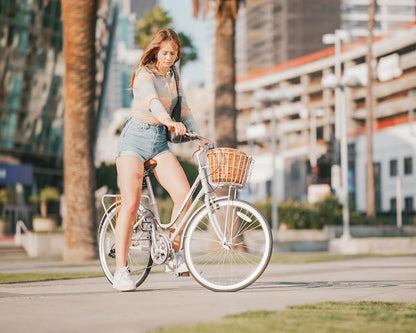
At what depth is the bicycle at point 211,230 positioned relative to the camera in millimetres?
6297

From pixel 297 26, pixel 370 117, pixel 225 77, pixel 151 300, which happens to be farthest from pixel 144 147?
pixel 297 26

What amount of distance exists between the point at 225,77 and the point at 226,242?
11964 mm

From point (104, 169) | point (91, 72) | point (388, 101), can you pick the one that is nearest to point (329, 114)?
point (388, 101)

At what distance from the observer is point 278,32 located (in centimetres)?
17100

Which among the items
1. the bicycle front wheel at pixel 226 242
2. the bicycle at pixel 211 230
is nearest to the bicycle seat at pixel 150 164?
the bicycle at pixel 211 230

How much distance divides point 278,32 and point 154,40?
16687 cm

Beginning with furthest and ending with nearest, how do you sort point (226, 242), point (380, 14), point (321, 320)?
point (380, 14), point (226, 242), point (321, 320)

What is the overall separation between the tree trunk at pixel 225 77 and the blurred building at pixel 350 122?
35.4 meters

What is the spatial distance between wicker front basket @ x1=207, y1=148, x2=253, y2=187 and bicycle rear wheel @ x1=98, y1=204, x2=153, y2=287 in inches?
39.3

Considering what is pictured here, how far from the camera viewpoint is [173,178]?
270 inches

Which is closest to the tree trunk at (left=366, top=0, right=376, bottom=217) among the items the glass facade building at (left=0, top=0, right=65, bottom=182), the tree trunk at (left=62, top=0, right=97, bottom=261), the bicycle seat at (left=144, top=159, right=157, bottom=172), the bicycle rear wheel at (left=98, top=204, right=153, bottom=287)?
the glass facade building at (left=0, top=0, right=65, bottom=182)

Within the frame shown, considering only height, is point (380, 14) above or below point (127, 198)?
above

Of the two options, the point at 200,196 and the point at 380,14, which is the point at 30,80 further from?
the point at 380,14

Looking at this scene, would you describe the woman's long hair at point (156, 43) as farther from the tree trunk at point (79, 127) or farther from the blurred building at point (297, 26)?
the blurred building at point (297, 26)
